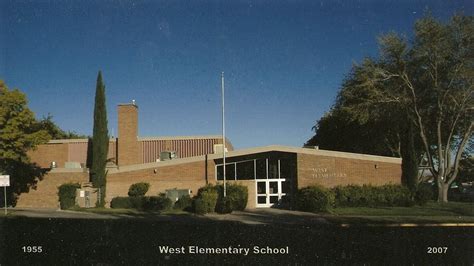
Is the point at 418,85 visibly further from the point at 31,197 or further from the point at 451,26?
the point at 31,197

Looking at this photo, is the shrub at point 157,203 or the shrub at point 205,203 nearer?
the shrub at point 205,203

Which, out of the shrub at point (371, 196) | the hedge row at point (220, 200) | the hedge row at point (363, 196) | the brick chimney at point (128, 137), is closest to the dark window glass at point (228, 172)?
the hedge row at point (220, 200)

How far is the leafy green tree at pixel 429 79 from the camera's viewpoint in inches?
1271

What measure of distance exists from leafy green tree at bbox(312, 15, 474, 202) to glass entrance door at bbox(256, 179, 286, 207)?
10.0 metres

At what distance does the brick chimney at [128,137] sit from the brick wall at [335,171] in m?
18.4

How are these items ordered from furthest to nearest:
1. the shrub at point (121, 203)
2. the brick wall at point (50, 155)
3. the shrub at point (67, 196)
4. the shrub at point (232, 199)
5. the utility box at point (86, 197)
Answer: the brick wall at point (50, 155) < the utility box at point (86, 197) < the shrub at point (67, 196) < the shrub at point (121, 203) < the shrub at point (232, 199)

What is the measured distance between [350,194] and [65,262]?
2403 cm

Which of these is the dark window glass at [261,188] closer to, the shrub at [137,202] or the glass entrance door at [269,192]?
the glass entrance door at [269,192]

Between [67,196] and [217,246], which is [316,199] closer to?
[67,196]

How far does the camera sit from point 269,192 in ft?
109

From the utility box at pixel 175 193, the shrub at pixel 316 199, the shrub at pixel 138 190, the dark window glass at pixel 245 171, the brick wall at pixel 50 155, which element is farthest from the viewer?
the brick wall at pixel 50 155

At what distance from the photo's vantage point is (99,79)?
37.9 m

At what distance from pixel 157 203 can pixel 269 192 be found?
8.40 metres

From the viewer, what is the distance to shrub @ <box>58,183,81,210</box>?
3180 centimetres
